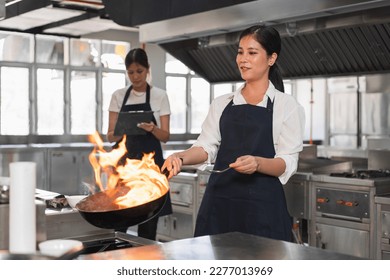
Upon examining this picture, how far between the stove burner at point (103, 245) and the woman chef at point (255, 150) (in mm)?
485

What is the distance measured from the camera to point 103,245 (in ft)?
7.13

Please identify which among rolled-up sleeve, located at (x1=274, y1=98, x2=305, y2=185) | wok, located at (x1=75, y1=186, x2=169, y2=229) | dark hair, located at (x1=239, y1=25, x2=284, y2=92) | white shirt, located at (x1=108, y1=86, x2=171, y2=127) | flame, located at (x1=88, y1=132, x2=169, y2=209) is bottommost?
wok, located at (x1=75, y1=186, x2=169, y2=229)

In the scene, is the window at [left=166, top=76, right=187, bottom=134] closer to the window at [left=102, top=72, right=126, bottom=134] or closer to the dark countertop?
the window at [left=102, top=72, right=126, bottom=134]

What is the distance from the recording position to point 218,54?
5.32m

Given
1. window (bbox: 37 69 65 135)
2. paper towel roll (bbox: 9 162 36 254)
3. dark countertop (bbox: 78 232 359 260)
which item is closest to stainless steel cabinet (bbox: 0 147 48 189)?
window (bbox: 37 69 65 135)

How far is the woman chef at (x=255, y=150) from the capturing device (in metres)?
2.55

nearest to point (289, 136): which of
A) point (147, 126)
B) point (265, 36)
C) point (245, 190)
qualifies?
point (245, 190)

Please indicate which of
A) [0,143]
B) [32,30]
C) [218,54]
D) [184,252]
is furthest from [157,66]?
[184,252]

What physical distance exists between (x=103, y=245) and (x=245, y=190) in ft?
2.44

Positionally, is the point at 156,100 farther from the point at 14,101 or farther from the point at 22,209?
the point at 14,101

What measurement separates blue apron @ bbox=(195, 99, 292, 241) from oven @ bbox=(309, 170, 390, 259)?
1.56 m

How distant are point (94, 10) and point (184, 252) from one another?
6468mm

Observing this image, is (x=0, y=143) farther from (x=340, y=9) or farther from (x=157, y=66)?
(x=340, y=9)

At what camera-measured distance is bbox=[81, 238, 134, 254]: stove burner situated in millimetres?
2109
